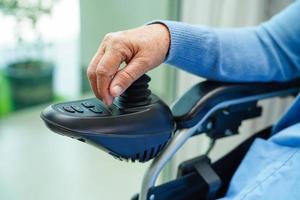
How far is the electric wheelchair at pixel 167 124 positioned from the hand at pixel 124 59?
0.06ft

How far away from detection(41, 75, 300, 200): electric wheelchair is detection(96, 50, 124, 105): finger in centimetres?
2

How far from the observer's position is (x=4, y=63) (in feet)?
6.37

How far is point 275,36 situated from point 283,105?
0.43 m

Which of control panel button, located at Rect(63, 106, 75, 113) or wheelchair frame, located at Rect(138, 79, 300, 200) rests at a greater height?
control panel button, located at Rect(63, 106, 75, 113)

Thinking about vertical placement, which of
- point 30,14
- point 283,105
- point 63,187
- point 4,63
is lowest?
point 63,187

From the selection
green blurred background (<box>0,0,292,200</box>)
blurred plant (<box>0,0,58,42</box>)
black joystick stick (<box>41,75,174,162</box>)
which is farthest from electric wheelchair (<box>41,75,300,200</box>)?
blurred plant (<box>0,0,58,42</box>)

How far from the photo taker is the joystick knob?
1.69 ft

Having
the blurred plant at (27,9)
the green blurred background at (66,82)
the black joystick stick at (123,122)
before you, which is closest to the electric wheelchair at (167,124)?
the black joystick stick at (123,122)

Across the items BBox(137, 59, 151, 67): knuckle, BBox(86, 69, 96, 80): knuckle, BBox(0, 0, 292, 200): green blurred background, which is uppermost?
BBox(137, 59, 151, 67): knuckle

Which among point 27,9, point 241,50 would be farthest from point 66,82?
point 241,50

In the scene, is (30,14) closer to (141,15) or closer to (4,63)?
(4,63)

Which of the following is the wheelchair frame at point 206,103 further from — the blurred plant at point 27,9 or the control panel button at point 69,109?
the blurred plant at point 27,9

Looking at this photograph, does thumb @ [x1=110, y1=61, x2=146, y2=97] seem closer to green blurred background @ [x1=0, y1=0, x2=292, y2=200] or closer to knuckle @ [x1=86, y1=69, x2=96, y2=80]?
knuckle @ [x1=86, y1=69, x2=96, y2=80]

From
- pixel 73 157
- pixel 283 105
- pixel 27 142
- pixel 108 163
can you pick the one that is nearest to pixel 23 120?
pixel 27 142
